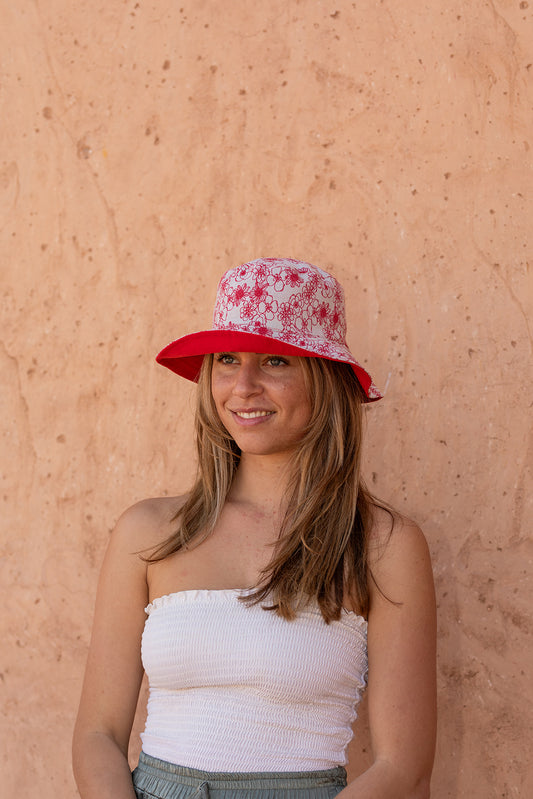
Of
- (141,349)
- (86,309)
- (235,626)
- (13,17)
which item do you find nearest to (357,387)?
(235,626)

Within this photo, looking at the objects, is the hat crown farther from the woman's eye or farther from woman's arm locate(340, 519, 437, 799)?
woman's arm locate(340, 519, 437, 799)

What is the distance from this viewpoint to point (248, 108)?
2697 millimetres

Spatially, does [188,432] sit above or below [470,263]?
below

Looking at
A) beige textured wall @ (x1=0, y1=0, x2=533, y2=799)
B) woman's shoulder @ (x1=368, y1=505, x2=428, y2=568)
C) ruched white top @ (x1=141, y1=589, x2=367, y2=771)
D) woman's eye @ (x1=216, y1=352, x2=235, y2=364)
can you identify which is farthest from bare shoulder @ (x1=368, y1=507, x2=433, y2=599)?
woman's eye @ (x1=216, y1=352, x2=235, y2=364)

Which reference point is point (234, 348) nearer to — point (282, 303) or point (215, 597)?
point (282, 303)

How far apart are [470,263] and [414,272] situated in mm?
146

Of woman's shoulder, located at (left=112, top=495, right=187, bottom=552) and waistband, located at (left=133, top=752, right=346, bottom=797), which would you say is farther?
woman's shoulder, located at (left=112, top=495, right=187, bottom=552)

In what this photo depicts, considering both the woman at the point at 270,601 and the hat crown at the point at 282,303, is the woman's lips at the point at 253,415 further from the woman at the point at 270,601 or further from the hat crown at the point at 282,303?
the hat crown at the point at 282,303

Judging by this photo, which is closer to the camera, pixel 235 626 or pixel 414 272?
pixel 235 626

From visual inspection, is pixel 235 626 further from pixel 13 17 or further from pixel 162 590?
pixel 13 17

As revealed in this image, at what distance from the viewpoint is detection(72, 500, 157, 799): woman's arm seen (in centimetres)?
210

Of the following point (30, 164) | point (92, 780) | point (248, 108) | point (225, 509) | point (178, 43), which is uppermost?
point (178, 43)

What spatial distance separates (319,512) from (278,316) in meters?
0.43

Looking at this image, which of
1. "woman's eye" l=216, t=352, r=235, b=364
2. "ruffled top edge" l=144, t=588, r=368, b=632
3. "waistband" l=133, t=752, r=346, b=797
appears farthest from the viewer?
"woman's eye" l=216, t=352, r=235, b=364
